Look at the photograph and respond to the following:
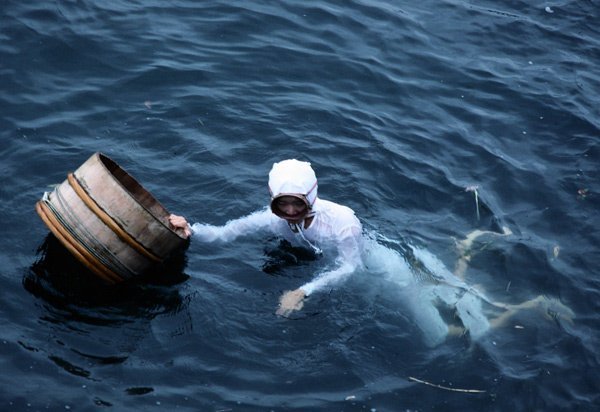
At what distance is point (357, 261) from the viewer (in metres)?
7.68

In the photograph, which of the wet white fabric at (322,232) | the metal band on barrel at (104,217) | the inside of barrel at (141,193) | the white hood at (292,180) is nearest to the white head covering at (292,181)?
the white hood at (292,180)

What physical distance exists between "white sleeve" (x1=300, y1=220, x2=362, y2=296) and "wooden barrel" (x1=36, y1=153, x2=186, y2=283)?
4.81ft

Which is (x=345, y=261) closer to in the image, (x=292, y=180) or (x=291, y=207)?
(x=291, y=207)

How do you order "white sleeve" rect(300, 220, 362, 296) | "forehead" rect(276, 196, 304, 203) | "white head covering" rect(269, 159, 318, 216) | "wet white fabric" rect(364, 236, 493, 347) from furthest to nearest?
"wet white fabric" rect(364, 236, 493, 347)
"white sleeve" rect(300, 220, 362, 296)
"forehead" rect(276, 196, 304, 203)
"white head covering" rect(269, 159, 318, 216)

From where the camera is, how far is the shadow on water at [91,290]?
7090mm

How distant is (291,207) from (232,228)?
2.99ft

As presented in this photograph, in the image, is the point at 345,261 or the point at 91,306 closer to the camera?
the point at 91,306

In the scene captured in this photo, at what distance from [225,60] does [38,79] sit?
2.61m

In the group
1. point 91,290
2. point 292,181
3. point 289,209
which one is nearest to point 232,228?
point 289,209

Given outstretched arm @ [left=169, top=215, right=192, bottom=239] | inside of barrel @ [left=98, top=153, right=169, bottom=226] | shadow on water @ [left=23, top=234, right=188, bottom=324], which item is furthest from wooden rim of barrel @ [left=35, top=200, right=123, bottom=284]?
inside of barrel @ [left=98, top=153, right=169, bottom=226]

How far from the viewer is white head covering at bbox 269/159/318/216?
7078 mm

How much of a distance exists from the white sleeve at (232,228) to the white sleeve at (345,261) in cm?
81

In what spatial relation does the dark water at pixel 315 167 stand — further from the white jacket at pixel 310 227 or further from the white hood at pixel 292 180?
the white hood at pixel 292 180

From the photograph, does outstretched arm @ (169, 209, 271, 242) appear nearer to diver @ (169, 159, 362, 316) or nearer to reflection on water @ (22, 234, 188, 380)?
diver @ (169, 159, 362, 316)
